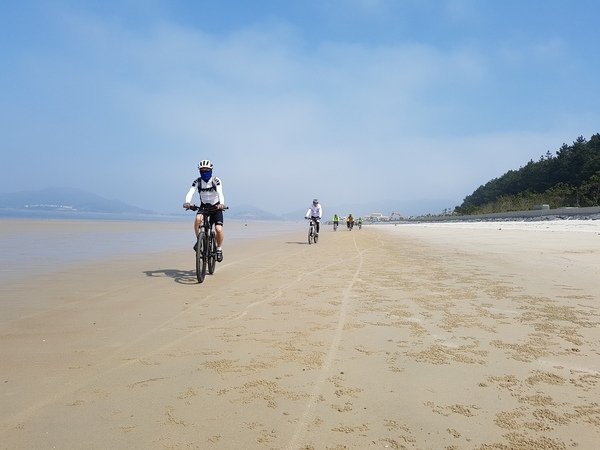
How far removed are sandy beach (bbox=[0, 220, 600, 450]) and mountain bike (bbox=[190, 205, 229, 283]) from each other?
0.93 m

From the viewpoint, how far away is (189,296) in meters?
5.82

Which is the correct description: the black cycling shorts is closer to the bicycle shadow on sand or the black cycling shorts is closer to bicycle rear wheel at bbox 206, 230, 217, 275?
bicycle rear wheel at bbox 206, 230, 217, 275

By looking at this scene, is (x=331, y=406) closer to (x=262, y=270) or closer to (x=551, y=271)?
(x=262, y=270)

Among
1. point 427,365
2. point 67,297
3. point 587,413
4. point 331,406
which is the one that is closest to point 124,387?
point 331,406

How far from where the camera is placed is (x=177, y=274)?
7.88 metres

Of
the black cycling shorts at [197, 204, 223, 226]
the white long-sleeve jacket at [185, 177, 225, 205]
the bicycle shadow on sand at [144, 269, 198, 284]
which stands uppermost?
the white long-sleeve jacket at [185, 177, 225, 205]

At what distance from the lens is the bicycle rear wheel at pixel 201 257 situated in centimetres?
700

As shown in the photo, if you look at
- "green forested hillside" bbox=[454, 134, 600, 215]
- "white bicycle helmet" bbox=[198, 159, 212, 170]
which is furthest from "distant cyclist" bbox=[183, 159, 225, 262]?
"green forested hillside" bbox=[454, 134, 600, 215]

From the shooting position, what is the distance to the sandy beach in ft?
7.19

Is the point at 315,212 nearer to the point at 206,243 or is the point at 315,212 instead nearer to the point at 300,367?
the point at 206,243

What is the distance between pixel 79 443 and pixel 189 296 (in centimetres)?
376

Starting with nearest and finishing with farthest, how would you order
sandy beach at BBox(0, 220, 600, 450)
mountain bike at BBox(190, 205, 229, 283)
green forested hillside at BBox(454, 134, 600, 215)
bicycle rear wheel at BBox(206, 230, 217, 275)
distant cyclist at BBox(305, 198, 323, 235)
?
1. sandy beach at BBox(0, 220, 600, 450)
2. mountain bike at BBox(190, 205, 229, 283)
3. bicycle rear wheel at BBox(206, 230, 217, 275)
4. distant cyclist at BBox(305, 198, 323, 235)
5. green forested hillside at BBox(454, 134, 600, 215)

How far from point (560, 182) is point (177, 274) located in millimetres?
71915

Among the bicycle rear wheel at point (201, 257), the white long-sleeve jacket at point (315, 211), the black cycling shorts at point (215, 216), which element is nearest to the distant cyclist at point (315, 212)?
the white long-sleeve jacket at point (315, 211)
